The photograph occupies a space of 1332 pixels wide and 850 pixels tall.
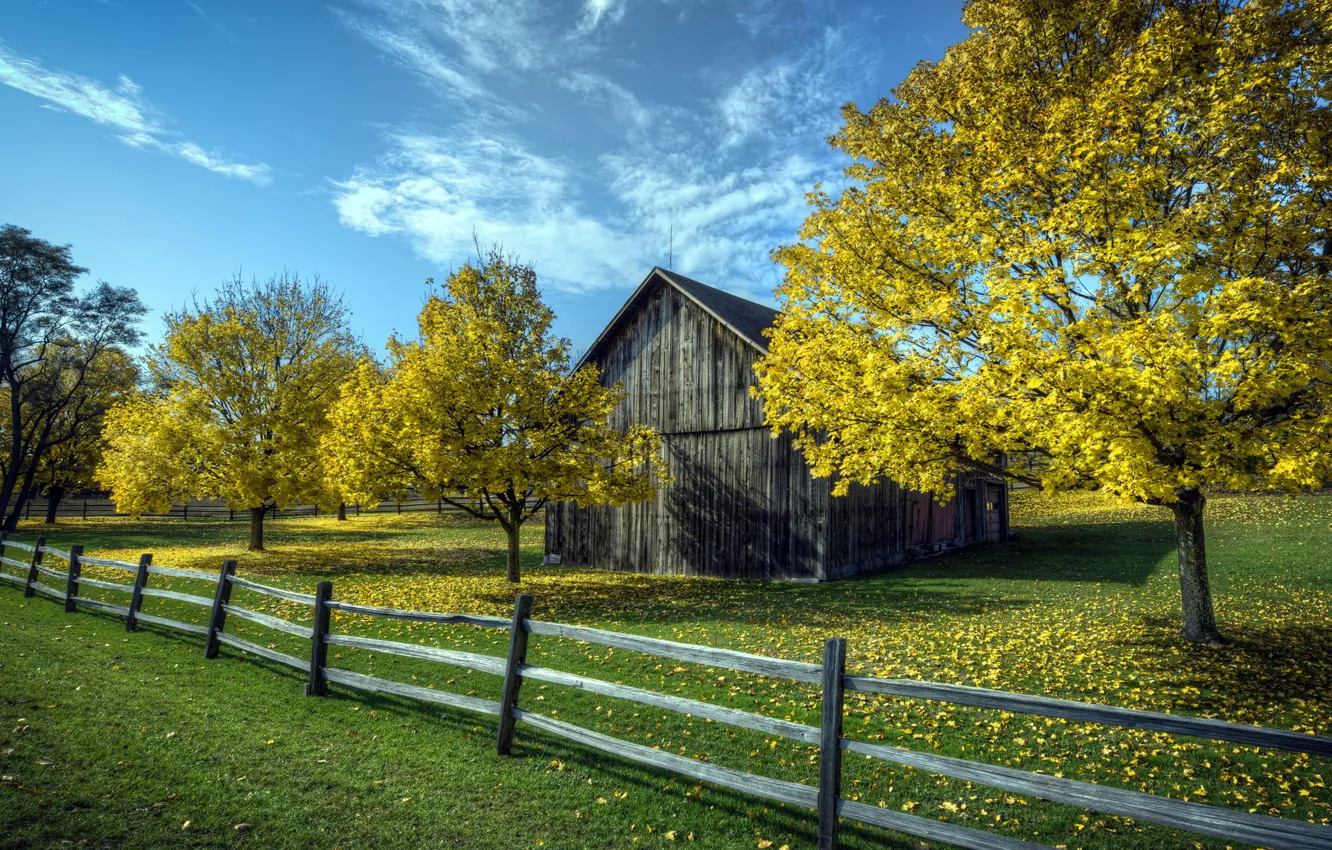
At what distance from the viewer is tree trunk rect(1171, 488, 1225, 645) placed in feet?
33.3

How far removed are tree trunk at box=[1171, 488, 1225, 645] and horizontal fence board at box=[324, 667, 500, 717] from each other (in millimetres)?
10181

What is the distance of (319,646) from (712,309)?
1432 centimetres

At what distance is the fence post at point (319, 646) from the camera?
7859 mm

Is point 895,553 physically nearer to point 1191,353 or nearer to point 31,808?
point 1191,353

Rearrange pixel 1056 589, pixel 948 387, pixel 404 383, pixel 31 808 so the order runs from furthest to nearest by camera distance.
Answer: pixel 1056 589 < pixel 404 383 < pixel 948 387 < pixel 31 808

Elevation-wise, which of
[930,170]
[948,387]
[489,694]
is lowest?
[489,694]

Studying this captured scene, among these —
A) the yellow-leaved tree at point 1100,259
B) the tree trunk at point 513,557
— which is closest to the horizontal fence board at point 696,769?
the yellow-leaved tree at point 1100,259

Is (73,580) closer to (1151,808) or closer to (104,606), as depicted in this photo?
(104,606)

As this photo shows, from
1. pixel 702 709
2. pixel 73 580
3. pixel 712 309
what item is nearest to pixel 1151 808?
pixel 702 709

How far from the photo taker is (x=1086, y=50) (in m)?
9.82

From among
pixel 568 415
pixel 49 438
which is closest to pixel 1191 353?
pixel 568 415

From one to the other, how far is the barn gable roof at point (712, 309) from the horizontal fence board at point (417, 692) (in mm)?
13148

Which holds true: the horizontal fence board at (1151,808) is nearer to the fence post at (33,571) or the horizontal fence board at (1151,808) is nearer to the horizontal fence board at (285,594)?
the horizontal fence board at (285,594)

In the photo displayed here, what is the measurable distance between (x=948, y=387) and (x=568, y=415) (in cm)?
974
